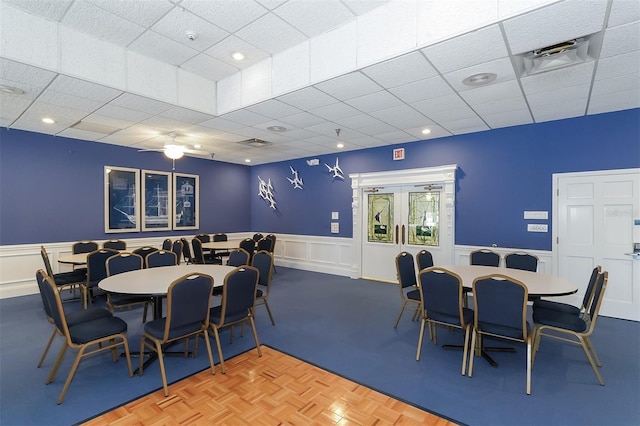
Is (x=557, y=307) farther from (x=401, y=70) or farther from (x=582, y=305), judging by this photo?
(x=401, y=70)

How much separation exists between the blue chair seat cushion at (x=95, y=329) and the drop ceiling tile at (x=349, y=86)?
321 cm

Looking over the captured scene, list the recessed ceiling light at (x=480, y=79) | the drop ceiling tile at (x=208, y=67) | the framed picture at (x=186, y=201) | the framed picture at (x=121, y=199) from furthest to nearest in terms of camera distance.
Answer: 1. the framed picture at (x=186, y=201)
2. the framed picture at (x=121, y=199)
3. the drop ceiling tile at (x=208, y=67)
4. the recessed ceiling light at (x=480, y=79)

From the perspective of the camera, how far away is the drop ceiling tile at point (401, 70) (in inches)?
120

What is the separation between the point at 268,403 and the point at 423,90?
3.68m

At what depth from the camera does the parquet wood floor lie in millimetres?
2326

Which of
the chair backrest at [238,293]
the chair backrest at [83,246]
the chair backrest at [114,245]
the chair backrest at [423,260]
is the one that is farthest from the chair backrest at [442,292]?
the chair backrest at [83,246]

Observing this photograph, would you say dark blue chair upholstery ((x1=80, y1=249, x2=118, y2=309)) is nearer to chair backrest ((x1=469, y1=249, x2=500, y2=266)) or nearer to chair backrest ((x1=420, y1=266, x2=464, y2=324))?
A: chair backrest ((x1=420, y1=266, x2=464, y2=324))

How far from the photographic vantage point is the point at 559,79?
139 inches

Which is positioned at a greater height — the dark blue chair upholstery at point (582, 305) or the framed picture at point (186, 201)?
the framed picture at point (186, 201)

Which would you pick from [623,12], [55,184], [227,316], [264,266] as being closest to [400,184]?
[264,266]

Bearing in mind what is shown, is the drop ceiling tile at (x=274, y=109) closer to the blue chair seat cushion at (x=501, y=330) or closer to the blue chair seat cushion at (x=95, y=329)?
the blue chair seat cushion at (x=95, y=329)

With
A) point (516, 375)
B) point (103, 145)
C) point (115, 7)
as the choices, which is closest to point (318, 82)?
point (115, 7)

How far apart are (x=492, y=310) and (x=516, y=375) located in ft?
2.44

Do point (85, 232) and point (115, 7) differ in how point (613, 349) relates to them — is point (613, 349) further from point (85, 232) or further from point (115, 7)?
point (85, 232)
